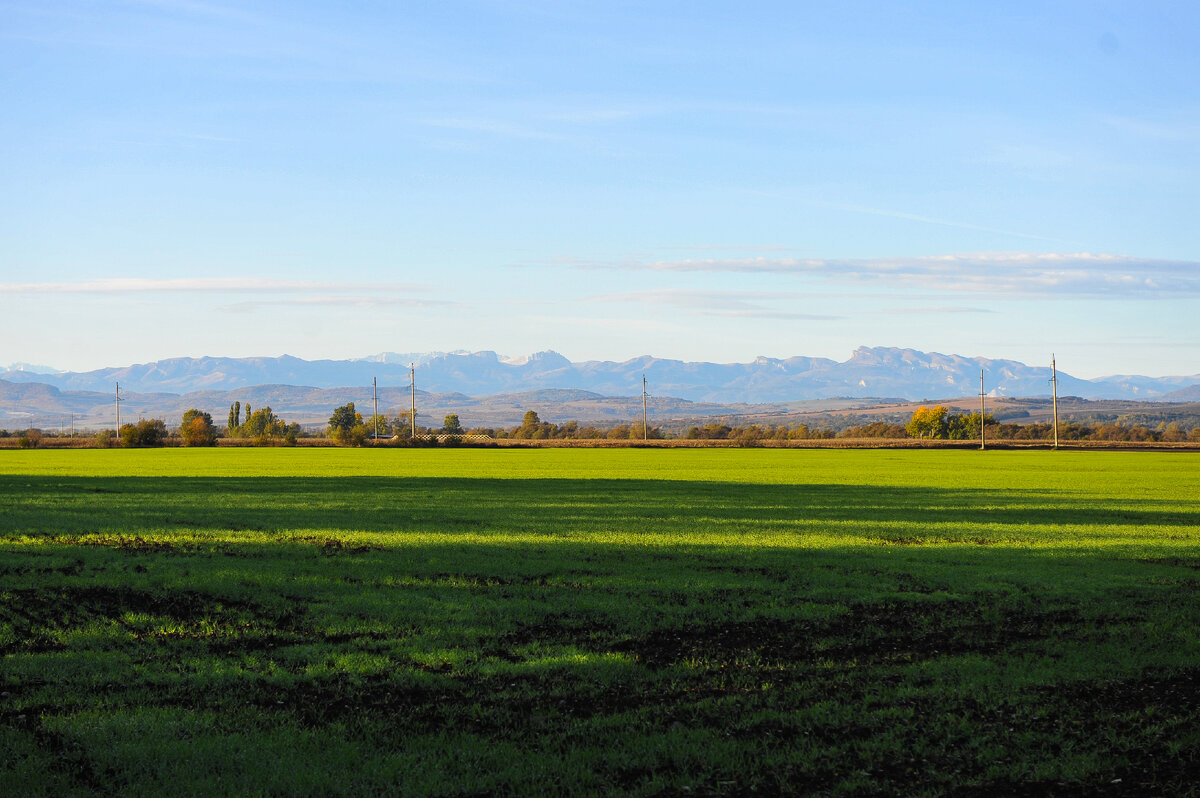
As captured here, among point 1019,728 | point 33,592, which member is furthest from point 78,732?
point 1019,728

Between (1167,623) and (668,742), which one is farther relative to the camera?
(1167,623)

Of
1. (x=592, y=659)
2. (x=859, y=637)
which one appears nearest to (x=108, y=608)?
(x=592, y=659)

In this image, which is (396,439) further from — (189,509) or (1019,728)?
(1019,728)

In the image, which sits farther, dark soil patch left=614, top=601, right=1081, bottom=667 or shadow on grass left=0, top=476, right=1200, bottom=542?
shadow on grass left=0, top=476, right=1200, bottom=542

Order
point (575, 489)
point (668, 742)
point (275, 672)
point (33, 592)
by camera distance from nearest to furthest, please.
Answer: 1. point (668, 742)
2. point (275, 672)
3. point (33, 592)
4. point (575, 489)

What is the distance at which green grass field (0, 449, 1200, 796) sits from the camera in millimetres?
8305

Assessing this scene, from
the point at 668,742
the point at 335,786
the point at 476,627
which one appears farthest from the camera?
the point at 476,627

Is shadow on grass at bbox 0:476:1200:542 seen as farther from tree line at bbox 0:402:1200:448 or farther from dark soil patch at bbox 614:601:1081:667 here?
tree line at bbox 0:402:1200:448

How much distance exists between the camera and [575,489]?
41.7 metres

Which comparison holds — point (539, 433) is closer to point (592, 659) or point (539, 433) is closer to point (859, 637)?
point (859, 637)

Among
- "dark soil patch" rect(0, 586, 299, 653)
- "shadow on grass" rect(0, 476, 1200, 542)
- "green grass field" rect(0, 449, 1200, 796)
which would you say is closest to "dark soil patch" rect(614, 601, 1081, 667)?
"green grass field" rect(0, 449, 1200, 796)

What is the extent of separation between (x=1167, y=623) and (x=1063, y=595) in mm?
2259

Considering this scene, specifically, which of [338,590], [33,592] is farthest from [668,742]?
[33,592]

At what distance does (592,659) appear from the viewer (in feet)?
38.1
